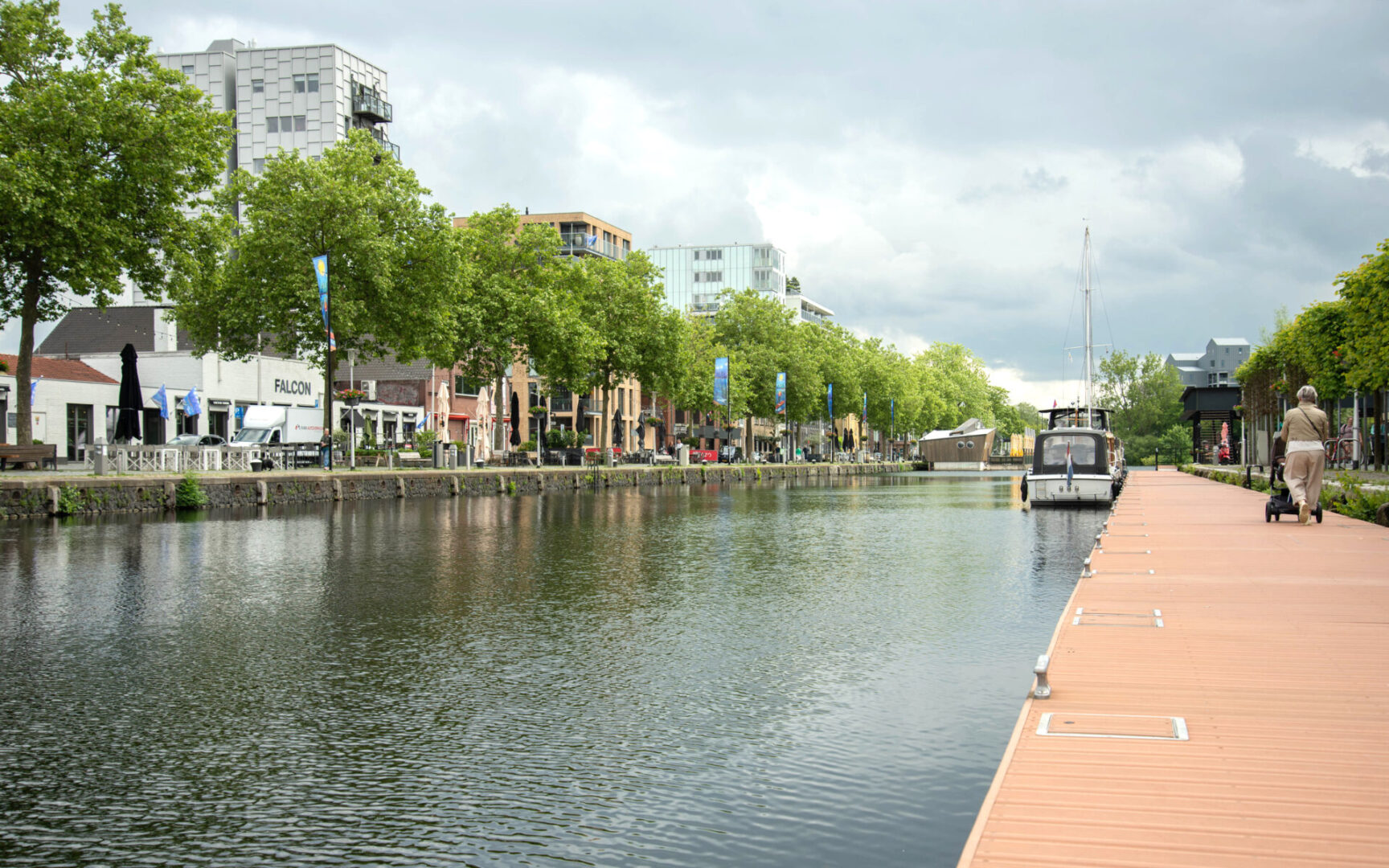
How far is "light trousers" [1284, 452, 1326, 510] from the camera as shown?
1784cm

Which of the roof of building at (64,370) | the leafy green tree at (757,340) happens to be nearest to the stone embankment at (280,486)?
the roof of building at (64,370)

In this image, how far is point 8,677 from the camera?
28.0 ft

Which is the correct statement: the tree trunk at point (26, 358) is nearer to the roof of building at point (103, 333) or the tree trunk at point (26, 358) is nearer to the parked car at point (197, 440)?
the parked car at point (197, 440)

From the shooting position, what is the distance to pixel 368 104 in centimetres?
8669

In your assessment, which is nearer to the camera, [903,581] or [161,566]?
[903,581]

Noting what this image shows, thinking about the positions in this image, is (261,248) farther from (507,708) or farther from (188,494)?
(507,708)

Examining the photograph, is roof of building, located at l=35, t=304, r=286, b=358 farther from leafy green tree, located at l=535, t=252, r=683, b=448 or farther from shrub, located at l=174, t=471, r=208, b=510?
shrub, located at l=174, t=471, r=208, b=510

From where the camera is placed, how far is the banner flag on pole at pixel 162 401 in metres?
56.7

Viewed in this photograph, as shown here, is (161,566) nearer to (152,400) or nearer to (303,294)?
(303,294)

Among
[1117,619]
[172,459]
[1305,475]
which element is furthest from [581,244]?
[1117,619]

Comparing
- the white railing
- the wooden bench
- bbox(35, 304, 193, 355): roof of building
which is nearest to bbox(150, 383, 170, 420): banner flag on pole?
bbox(35, 304, 193, 355): roof of building

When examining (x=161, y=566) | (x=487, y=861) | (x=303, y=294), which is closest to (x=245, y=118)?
(x=303, y=294)

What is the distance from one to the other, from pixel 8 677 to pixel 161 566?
25.7 ft

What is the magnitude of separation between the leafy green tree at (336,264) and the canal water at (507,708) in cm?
2777
